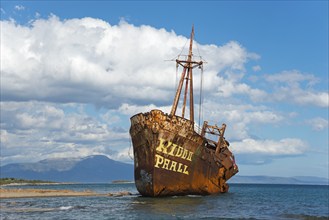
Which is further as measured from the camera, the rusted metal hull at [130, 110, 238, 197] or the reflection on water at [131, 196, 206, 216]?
the rusted metal hull at [130, 110, 238, 197]

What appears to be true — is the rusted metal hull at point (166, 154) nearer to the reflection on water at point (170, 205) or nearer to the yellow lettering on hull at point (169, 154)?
the yellow lettering on hull at point (169, 154)

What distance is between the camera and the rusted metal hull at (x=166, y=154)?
38781 millimetres

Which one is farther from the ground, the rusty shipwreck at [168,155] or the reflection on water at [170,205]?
the rusty shipwreck at [168,155]

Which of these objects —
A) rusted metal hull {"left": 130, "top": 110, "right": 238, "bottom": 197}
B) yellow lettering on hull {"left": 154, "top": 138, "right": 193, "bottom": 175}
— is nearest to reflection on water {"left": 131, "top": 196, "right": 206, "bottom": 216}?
rusted metal hull {"left": 130, "top": 110, "right": 238, "bottom": 197}

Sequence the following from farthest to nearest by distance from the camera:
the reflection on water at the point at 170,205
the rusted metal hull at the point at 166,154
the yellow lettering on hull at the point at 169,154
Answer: the rusted metal hull at the point at 166,154
the yellow lettering on hull at the point at 169,154
the reflection on water at the point at 170,205

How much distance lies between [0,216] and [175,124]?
15863mm

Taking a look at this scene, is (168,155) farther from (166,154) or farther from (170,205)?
(170,205)

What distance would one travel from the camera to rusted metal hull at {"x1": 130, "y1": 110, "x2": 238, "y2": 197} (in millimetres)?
38781

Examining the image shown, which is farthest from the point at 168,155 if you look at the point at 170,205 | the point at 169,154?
the point at 170,205

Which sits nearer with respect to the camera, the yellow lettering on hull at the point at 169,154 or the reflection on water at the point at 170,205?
the reflection on water at the point at 170,205

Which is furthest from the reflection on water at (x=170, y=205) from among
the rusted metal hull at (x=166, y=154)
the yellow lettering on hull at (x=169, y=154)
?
the yellow lettering on hull at (x=169, y=154)

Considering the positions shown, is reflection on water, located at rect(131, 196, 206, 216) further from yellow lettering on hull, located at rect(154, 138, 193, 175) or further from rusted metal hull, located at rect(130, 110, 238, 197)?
yellow lettering on hull, located at rect(154, 138, 193, 175)

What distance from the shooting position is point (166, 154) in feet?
127

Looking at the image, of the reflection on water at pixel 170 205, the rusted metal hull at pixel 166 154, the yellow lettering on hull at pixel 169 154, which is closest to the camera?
the reflection on water at pixel 170 205
